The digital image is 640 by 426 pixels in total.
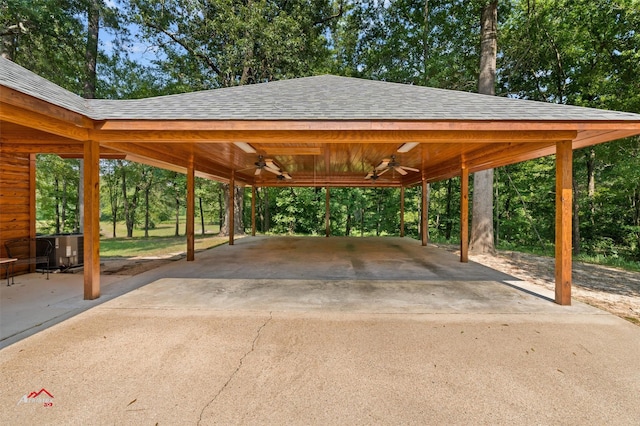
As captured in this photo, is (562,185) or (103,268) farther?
(103,268)

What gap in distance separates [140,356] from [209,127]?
2.80 meters

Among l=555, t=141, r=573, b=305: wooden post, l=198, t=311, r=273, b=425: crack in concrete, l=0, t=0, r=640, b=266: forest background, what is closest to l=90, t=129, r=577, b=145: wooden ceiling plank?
l=555, t=141, r=573, b=305: wooden post

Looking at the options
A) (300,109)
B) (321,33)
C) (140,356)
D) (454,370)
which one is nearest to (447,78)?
(321,33)

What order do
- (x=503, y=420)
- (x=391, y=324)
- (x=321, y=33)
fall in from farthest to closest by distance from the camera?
(x=321, y=33) < (x=391, y=324) < (x=503, y=420)

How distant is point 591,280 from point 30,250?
A: 451 inches

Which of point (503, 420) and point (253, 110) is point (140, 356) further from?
point (253, 110)

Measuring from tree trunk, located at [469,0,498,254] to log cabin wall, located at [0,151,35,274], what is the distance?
11.4 m

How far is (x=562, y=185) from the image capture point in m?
3.82

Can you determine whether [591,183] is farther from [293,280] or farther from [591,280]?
[293,280]

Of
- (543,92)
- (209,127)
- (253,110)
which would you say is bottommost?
(209,127)

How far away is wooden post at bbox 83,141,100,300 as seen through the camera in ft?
12.6

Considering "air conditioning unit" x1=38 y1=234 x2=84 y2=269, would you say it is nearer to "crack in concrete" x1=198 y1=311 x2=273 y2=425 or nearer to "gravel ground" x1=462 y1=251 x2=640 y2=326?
"crack in concrete" x1=198 y1=311 x2=273 y2=425

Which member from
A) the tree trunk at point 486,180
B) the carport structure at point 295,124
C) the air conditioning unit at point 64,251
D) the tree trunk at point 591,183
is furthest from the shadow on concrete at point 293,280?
the tree trunk at point 591,183

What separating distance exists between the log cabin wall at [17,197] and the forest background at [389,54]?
5.26 metres
